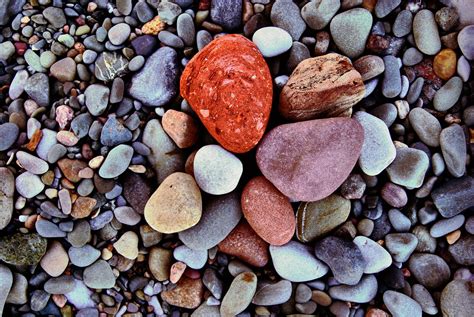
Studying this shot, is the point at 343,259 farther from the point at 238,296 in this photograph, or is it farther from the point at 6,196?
the point at 6,196

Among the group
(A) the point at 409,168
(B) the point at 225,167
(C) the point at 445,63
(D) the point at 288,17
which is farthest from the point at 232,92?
(C) the point at 445,63

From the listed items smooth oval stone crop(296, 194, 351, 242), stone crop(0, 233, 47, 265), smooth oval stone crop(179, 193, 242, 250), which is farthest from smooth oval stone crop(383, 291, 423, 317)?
stone crop(0, 233, 47, 265)

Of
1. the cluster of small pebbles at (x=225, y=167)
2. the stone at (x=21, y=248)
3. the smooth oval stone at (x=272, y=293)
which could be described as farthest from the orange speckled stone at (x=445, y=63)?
the stone at (x=21, y=248)

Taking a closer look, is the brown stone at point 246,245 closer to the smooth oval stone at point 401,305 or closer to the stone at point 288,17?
the smooth oval stone at point 401,305

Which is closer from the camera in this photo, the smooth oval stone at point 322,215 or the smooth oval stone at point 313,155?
the smooth oval stone at point 313,155

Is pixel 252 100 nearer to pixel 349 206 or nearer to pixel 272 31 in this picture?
pixel 272 31

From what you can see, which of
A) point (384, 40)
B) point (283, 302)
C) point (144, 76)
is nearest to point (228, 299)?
point (283, 302)

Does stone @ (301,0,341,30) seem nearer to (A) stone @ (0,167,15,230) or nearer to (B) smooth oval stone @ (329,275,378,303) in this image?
(B) smooth oval stone @ (329,275,378,303)
